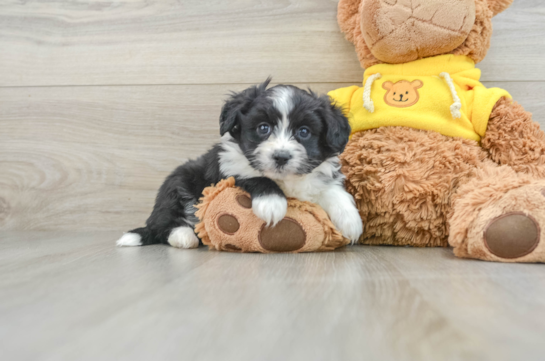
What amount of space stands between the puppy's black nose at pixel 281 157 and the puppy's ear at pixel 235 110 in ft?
0.77

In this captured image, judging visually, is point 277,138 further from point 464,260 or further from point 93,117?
point 93,117

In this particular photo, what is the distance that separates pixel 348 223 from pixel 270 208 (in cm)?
31

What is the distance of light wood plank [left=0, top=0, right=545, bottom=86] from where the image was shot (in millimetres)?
2070

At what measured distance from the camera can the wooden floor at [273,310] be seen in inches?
24.0

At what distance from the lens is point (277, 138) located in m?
1.43

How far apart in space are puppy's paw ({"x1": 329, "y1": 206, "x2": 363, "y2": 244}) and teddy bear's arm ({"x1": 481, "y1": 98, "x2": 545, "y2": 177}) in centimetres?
66

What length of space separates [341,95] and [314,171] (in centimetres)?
47

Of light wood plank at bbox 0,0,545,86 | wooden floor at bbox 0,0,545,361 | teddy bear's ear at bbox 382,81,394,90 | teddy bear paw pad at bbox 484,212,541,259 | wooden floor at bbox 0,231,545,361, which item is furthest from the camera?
light wood plank at bbox 0,0,545,86

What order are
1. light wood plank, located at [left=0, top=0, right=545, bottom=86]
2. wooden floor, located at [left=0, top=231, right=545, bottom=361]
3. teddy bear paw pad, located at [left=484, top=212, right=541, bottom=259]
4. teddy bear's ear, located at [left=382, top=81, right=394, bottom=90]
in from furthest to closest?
light wood plank, located at [left=0, top=0, right=545, bottom=86], teddy bear's ear, located at [left=382, top=81, right=394, bottom=90], teddy bear paw pad, located at [left=484, top=212, right=541, bottom=259], wooden floor, located at [left=0, top=231, right=545, bottom=361]

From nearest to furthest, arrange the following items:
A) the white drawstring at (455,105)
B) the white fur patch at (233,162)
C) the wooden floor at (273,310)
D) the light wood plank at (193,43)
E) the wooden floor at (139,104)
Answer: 1. the wooden floor at (273,310)
2. the wooden floor at (139,104)
3. the white fur patch at (233,162)
4. the white drawstring at (455,105)
5. the light wood plank at (193,43)

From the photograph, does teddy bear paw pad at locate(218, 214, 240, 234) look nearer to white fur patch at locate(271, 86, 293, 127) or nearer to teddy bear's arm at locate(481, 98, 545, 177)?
white fur patch at locate(271, 86, 293, 127)

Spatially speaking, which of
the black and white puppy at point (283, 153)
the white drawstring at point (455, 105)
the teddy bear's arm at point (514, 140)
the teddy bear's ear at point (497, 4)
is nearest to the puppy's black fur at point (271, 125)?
the black and white puppy at point (283, 153)

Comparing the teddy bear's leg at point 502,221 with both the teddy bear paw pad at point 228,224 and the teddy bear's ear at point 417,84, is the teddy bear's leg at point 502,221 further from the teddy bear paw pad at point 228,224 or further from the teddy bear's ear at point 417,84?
the teddy bear paw pad at point 228,224

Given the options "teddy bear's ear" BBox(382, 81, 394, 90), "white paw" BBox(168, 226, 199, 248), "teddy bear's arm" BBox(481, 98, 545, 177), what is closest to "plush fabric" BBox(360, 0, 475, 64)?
"teddy bear's ear" BBox(382, 81, 394, 90)
